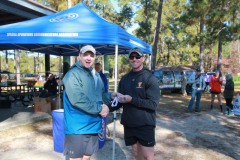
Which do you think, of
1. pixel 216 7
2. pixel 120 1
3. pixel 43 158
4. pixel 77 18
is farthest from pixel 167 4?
pixel 43 158

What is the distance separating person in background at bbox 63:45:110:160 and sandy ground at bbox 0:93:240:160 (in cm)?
241

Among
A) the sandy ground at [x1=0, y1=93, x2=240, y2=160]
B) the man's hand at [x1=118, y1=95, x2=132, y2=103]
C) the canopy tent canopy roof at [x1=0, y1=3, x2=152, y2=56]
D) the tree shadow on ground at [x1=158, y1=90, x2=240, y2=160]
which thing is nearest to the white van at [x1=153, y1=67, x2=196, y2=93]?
the tree shadow on ground at [x1=158, y1=90, x2=240, y2=160]

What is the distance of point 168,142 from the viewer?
6.44 meters

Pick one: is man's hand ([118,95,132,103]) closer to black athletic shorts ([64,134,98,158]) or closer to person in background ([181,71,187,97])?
black athletic shorts ([64,134,98,158])

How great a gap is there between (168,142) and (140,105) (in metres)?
3.65

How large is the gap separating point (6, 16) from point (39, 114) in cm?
409

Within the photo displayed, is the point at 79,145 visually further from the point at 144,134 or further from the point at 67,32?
the point at 67,32

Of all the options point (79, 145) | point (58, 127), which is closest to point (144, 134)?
point (79, 145)

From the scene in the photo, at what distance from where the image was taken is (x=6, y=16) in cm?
1014

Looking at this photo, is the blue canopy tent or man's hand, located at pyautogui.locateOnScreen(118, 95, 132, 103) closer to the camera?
man's hand, located at pyautogui.locateOnScreen(118, 95, 132, 103)

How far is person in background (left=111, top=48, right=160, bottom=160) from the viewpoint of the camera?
A: 3.15 meters

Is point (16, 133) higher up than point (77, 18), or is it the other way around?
point (77, 18)

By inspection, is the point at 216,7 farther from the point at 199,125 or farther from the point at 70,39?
the point at 70,39

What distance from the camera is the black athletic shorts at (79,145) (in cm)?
278
